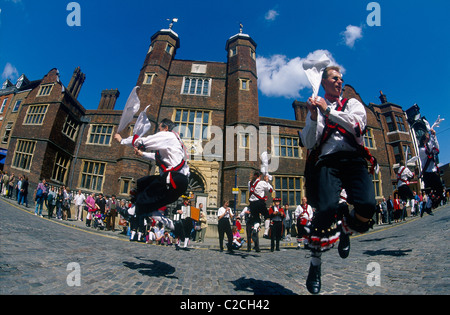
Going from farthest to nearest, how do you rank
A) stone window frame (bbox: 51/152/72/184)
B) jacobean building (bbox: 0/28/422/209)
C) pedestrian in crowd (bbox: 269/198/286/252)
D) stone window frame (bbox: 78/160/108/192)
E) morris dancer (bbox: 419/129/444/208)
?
stone window frame (bbox: 78/160/108/192)
stone window frame (bbox: 51/152/72/184)
jacobean building (bbox: 0/28/422/209)
pedestrian in crowd (bbox: 269/198/286/252)
morris dancer (bbox: 419/129/444/208)

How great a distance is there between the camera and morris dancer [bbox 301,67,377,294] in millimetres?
2084

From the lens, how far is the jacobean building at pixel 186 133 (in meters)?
15.6

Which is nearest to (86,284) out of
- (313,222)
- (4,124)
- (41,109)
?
(313,222)

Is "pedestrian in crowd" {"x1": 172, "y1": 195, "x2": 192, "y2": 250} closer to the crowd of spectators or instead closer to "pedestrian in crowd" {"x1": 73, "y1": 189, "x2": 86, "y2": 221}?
the crowd of spectators

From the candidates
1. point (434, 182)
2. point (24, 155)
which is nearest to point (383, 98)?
point (434, 182)

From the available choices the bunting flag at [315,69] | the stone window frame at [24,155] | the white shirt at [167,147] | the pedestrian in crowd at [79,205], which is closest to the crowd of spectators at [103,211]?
the pedestrian in crowd at [79,205]

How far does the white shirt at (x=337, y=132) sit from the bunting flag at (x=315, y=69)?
1.05ft

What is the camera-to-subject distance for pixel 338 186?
213 centimetres

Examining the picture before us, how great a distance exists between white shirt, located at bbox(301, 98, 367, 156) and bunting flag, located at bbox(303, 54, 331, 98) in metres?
0.32

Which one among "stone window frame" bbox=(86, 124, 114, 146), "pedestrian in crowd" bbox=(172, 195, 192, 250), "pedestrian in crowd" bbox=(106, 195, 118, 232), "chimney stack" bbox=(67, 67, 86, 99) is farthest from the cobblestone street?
"chimney stack" bbox=(67, 67, 86, 99)

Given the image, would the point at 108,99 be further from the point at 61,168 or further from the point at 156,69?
the point at 61,168

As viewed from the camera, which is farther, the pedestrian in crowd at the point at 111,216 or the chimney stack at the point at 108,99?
the chimney stack at the point at 108,99

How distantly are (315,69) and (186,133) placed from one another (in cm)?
1547

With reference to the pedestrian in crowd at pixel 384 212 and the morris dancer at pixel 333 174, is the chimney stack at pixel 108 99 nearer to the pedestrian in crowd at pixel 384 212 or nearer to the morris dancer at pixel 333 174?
the morris dancer at pixel 333 174
